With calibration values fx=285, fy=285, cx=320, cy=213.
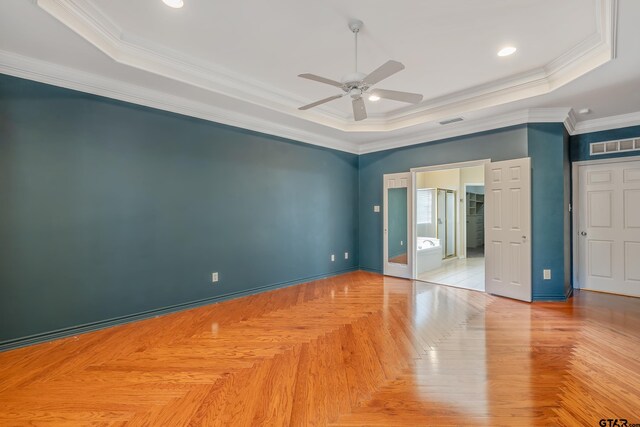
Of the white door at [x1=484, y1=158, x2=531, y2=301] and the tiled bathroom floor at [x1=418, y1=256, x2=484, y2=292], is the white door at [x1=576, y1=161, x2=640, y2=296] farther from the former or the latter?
the tiled bathroom floor at [x1=418, y1=256, x2=484, y2=292]

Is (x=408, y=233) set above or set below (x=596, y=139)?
below

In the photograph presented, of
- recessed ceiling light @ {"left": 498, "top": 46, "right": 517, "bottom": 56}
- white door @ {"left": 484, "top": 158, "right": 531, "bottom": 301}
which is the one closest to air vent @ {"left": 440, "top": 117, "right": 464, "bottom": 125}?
white door @ {"left": 484, "top": 158, "right": 531, "bottom": 301}

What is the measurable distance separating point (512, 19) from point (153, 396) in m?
4.12

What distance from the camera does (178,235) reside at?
143 inches

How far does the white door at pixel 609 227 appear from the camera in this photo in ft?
13.7

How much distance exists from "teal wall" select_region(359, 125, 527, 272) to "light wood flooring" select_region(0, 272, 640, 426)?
227 centimetres

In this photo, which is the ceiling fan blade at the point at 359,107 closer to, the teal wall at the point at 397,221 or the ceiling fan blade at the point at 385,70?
the ceiling fan blade at the point at 385,70

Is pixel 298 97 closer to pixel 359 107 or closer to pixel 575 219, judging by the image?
pixel 359 107

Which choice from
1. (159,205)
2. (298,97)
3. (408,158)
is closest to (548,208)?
(408,158)

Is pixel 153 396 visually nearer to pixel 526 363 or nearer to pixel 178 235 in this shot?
pixel 178 235

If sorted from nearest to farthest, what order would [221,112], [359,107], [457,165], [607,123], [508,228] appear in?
[359,107], [221,112], [508,228], [607,123], [457,165]

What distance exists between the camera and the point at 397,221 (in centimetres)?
557

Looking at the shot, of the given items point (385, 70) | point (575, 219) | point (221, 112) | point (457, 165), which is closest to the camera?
point (385, 70)

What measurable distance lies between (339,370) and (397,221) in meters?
3.71
